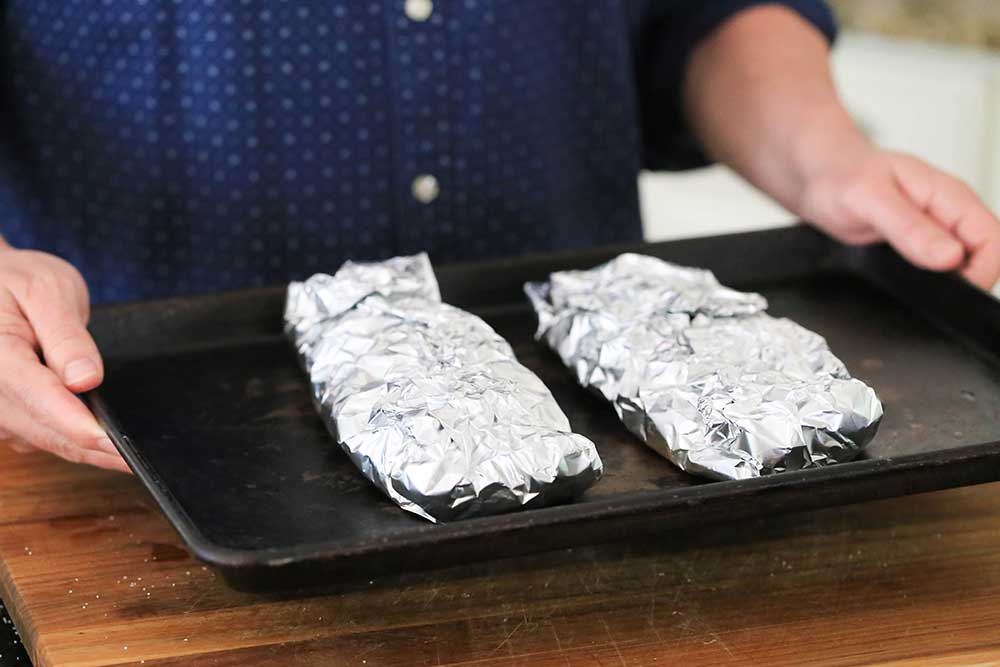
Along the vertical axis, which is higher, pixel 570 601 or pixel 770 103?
pixel 770 103

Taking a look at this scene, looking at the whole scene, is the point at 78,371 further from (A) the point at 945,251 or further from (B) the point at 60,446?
(A) the point at 945,251

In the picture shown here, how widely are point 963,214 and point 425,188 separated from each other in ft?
1.75

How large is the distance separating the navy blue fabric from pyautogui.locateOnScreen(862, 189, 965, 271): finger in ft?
1.11

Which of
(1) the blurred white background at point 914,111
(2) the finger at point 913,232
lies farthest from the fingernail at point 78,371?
(1) the blurred white background at point 914,111

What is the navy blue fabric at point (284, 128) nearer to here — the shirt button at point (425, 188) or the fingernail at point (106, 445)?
the shirt button at point (425, 188)

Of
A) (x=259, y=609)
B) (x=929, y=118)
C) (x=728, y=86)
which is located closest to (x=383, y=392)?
(x=259, y=609)

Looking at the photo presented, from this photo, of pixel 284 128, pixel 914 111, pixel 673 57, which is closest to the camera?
pixel 284 128

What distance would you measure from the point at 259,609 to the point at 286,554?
0.17 metres

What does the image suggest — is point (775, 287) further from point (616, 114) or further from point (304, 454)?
point (304, 454)

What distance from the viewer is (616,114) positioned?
1469 mm

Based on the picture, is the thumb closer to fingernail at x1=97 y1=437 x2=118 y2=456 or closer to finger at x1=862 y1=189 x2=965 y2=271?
fingernail at x1=97 y1=437 x2=118 y2=456

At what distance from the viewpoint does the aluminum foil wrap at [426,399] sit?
0.86m

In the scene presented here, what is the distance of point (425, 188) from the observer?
53.7 inches

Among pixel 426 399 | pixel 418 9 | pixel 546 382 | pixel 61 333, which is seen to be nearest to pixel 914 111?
pixel 418 9
